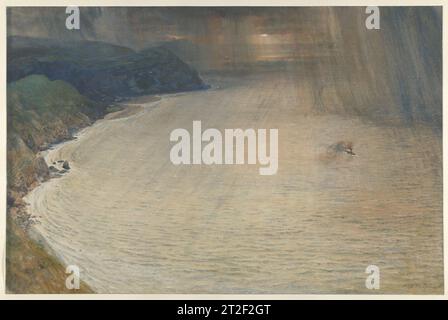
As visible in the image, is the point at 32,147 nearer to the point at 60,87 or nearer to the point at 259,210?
the point at 60,87

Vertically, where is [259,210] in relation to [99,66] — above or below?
below

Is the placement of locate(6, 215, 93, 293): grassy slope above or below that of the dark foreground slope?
below

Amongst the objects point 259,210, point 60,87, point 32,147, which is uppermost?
point 60,87

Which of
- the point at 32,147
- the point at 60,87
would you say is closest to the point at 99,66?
the point at 60,87

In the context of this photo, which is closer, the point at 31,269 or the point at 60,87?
the point at 31,269

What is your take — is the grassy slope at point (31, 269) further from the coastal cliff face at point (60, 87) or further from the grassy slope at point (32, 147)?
the coastal cliff face at point (60, 87)

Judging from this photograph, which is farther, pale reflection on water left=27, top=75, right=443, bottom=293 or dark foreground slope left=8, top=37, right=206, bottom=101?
dark foreground slope left=8, top=37, right=206, bottom=101

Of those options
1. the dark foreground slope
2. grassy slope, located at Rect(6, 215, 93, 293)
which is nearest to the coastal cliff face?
the dark foreground slope

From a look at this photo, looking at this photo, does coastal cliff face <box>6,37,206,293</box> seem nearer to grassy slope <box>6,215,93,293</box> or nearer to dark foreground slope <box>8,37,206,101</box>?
dark foreground slope <box>8,37,206,101</box>
